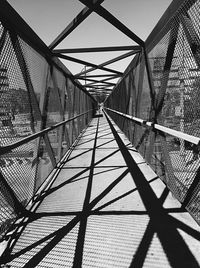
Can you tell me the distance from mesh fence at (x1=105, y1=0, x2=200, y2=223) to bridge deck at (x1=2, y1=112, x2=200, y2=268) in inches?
12.8

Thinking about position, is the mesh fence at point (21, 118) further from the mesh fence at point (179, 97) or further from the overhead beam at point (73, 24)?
the mesh fence at point (179, 97)

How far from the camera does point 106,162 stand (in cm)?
597

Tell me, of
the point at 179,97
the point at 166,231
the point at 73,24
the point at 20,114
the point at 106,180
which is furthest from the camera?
the point at 73,24

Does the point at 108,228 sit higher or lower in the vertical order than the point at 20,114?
lower

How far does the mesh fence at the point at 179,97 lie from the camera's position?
2619 millimetres

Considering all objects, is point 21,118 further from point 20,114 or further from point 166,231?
point 166,231

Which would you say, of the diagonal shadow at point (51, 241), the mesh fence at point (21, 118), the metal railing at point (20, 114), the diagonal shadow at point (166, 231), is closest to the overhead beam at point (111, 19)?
the metal railing at point (20, 114)

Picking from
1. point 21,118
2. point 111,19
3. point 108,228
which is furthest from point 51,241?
point 111,19

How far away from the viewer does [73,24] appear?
4.91 m

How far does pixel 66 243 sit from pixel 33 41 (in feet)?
10.8

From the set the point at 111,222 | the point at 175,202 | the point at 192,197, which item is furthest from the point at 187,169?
the point at 111,222

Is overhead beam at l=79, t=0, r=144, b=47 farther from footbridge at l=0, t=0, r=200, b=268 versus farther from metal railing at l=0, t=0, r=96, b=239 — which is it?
metal railing at l=0, t=0, r=96, b=239

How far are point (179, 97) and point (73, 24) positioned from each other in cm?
297

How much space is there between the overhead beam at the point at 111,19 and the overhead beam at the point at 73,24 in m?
0.09
